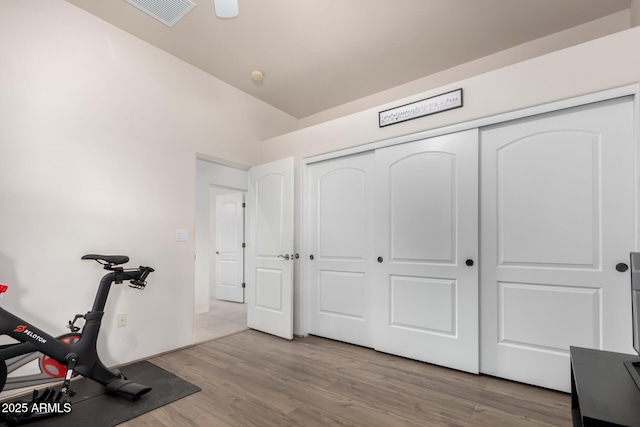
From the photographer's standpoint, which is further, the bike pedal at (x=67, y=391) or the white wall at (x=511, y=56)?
the white wall at (x=511, y=56)

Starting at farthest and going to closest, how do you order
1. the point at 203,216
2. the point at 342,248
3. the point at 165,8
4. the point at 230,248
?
the point at 230,248, the point at 203,216, the point at 342,248, the point at 165,8

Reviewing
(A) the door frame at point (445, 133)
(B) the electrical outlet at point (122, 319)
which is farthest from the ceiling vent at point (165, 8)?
(B) the electrical outlet at point (122, 319)

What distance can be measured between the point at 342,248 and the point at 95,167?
246cm

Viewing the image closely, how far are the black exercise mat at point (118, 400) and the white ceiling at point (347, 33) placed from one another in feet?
10.1

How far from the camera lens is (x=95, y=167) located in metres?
2.56

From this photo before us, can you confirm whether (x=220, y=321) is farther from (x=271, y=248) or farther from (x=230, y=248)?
(x=230, y=248)

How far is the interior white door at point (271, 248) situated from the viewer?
3434 millimetres

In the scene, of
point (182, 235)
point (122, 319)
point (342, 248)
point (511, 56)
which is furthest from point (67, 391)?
point (511, 56)

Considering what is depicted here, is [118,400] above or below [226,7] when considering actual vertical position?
below

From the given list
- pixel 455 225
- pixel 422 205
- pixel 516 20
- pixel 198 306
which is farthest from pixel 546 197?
pixel 198 306

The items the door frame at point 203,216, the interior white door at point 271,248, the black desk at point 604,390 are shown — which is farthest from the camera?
the door frame at point 203,216

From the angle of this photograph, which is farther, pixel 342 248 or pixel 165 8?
pixel 342 248

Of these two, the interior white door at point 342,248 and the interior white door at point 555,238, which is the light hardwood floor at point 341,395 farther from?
the interior white door at point 342,248

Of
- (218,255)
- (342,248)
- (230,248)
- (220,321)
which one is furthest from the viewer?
(218,255)
